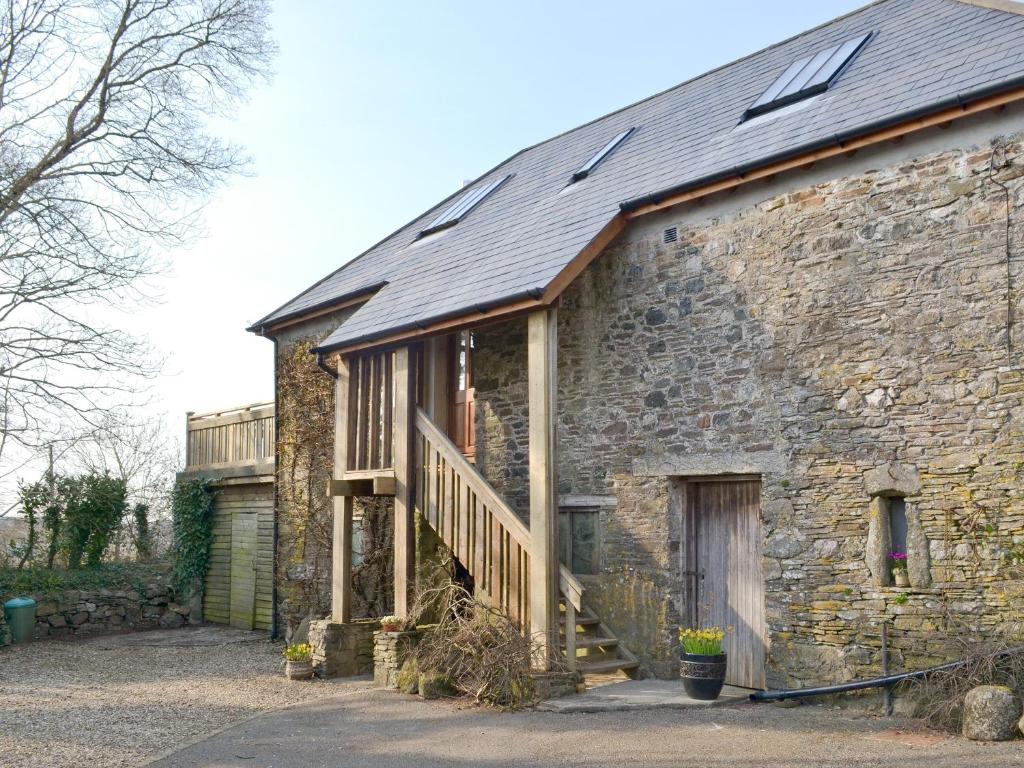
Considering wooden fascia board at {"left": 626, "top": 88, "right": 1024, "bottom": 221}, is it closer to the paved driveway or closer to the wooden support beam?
the wooden support beam

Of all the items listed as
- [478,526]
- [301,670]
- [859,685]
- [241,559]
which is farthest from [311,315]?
[859,685]

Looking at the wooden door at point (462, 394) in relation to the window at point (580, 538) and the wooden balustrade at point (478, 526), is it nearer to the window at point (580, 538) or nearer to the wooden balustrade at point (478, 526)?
the wooden balustrade at point (478, 526)

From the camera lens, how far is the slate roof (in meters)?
8.32

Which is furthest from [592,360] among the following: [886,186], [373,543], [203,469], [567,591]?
[203,469]

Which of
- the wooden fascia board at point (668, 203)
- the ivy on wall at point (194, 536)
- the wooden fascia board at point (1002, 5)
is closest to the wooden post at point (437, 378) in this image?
the wooden fascia board at point (668, 203)

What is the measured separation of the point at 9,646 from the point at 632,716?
10.8m

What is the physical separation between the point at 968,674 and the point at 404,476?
18.5 ft

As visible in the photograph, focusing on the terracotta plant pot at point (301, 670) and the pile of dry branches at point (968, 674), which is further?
the terracotta plant pot at point (301, 670)

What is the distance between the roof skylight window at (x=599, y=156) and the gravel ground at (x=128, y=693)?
661cm

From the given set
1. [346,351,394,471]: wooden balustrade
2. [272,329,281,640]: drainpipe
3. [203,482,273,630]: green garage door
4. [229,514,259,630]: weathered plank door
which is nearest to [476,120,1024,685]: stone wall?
[346,351,394,471]: wooden balustrade

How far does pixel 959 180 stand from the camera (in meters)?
7.61

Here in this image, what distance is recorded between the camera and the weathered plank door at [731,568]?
29.0 feet

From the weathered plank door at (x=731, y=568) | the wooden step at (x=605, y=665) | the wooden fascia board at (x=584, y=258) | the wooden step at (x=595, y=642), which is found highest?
the wooden fascia board at (x=584, y=258)

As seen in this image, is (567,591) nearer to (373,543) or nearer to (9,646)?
(373,543)
